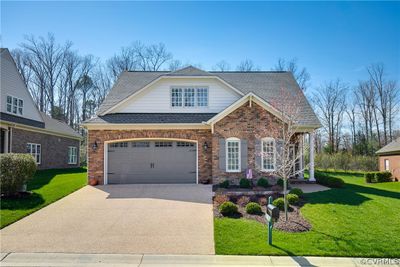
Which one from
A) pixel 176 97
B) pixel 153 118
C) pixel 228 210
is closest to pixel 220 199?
pixel 228 210

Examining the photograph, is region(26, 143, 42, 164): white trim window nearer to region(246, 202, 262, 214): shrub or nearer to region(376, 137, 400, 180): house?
region(246, 202, 262, 214): shrub

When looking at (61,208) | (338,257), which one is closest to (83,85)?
(61,208)

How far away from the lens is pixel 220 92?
1688 cm

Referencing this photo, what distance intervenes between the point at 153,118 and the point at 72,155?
15388 millimetres

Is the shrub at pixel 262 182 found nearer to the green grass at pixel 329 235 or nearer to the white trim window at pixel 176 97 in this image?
the green grass at pixel 329 235

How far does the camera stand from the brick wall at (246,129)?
1454cm

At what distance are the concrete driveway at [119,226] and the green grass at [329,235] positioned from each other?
0.65m

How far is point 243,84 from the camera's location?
1961 centimetres

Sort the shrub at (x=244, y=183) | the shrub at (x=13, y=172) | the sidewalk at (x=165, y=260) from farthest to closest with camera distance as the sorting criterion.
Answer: the shrub at (x=244, y=183)
the shrub at (x=13, y=172)
the sidewalk at (x=165, y=260)

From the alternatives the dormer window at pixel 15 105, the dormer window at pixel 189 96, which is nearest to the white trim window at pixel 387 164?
the dormer window at pixel 189 96

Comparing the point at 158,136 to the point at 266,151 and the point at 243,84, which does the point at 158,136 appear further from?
the point at 243,84

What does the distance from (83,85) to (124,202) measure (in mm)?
33667

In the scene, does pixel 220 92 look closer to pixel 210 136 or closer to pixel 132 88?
pixel 210 136

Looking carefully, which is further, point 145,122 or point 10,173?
point 145,122
